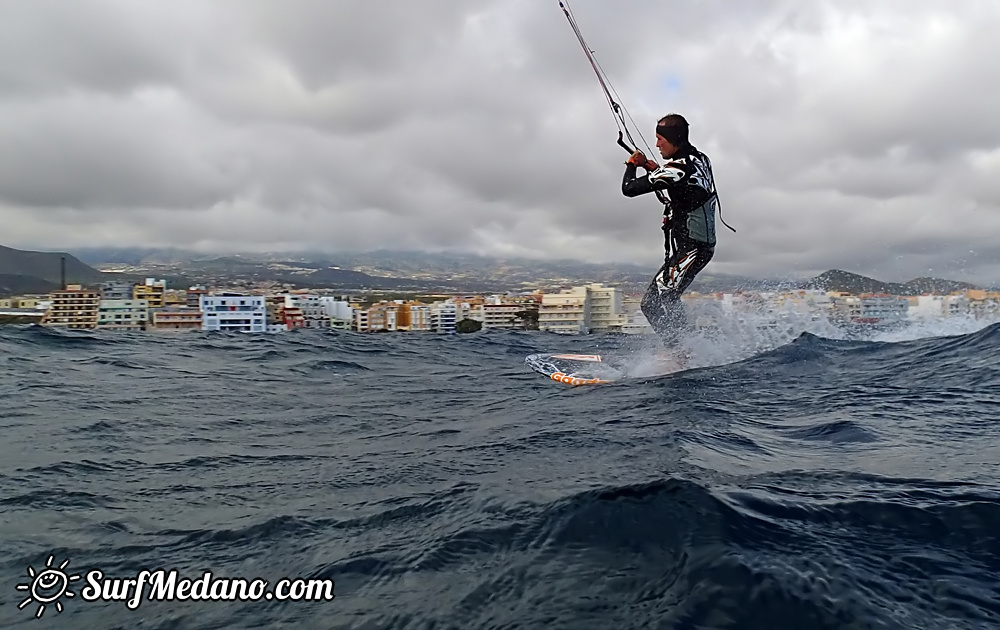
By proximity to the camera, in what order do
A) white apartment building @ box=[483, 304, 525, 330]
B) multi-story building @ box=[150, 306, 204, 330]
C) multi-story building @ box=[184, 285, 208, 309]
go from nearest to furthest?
1. multi-story building @ box=[150, 306, 204, 330]
2. multi-story building @ box=[184, 285, 208, 309]
3. white apartment building @ box=[483, 304, 525, 330]

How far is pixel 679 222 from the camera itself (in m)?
7.53

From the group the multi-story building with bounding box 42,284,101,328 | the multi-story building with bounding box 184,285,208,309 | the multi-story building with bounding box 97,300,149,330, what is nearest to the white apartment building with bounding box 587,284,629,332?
the multi-story building with bounding box 184,285,208,309

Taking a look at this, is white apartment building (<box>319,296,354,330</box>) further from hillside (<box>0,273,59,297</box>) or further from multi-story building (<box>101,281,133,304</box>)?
hillside (<box>0,273,59,297</box>)

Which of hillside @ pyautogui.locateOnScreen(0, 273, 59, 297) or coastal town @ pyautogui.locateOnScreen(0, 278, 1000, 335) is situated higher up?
hillside @ pyautogui.locateOnScreen(0, 273, 59, 297)

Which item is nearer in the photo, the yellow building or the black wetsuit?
the black wetsuit

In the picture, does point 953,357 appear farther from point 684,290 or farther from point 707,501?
point 707,501

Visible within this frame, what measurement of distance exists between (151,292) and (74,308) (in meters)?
4.00

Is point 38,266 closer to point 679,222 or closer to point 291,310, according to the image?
point 291,310

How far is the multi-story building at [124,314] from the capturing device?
32.9 m

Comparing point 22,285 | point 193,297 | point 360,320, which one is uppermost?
point 22,285

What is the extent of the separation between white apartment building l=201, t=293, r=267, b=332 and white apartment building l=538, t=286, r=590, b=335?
18.7m

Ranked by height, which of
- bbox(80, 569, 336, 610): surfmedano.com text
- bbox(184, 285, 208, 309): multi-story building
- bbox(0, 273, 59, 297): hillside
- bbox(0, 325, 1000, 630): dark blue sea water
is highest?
bbox(0, 273, 59, 297): hillside

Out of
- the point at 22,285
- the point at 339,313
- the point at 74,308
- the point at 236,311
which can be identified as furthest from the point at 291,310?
the point at 22,285

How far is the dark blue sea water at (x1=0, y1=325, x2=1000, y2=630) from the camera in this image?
6.29ft
